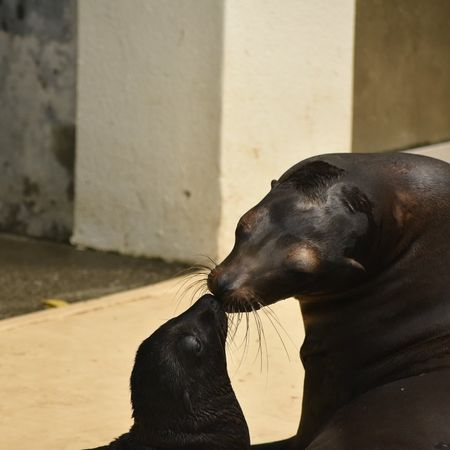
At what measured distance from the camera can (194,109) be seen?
7.86m

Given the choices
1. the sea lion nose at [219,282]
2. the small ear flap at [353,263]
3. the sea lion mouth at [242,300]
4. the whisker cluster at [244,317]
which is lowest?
the whisker cluster at [244,317]

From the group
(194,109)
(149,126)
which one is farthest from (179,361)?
(149,126)

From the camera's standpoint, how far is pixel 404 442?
12.8 feet

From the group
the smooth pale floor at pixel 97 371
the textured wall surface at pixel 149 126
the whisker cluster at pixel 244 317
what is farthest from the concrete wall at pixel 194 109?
the smooth pale floor at pixel 97 371

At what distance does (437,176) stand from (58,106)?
4.61 metres

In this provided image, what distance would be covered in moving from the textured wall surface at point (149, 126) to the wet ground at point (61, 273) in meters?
0.15

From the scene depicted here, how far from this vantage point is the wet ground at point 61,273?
732 cm

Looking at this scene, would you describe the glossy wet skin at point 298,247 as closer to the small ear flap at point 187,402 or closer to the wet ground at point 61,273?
the small ear flap at point 187,402

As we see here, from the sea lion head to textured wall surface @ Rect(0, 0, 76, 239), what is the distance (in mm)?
4131

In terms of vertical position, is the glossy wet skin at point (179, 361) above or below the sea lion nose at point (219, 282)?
below

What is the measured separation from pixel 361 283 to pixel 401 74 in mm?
6260

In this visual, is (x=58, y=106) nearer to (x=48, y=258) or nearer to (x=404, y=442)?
(x=48, y=258)

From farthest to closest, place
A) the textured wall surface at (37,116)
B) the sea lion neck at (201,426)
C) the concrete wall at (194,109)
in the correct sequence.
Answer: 1. the textured wall surface at (37,116)
2. the concrete wall at (194,109)
3. the sea lion neck at (201,426)

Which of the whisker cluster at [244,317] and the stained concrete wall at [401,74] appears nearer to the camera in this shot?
the whisker cluster at [244,317]
